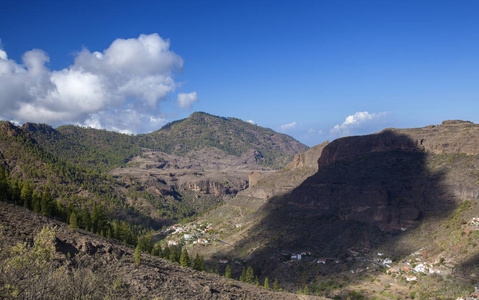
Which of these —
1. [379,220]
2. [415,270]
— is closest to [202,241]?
[379,220]

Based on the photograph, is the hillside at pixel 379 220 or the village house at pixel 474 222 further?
the village house at pixel 474 222

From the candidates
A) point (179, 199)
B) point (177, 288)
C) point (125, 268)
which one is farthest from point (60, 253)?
point (179, 199)

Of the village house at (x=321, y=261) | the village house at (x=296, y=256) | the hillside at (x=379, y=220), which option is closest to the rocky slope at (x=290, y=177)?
the hillside at (x=379, y=220)

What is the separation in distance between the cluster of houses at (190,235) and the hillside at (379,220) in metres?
6.37

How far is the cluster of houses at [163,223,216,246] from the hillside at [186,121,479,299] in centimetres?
637

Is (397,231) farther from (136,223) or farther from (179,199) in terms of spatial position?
(179,199)

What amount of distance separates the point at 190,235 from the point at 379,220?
218 feet

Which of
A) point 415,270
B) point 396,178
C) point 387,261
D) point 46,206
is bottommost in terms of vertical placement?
point 387,261

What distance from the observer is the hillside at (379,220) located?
57000 millimetres

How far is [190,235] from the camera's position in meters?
114

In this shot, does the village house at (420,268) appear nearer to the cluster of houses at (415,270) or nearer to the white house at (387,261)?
the cluster of houses at (415,270)

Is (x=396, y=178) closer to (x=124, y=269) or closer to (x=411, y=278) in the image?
(x=411, y=278)

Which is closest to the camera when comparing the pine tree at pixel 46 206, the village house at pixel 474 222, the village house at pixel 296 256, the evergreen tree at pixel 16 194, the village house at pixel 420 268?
the pine tree at pixel 46 206

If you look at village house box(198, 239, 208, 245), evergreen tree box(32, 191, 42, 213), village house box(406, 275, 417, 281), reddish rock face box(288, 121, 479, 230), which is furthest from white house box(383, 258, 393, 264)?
evergreen tree box(32, 191, 42, 213)
